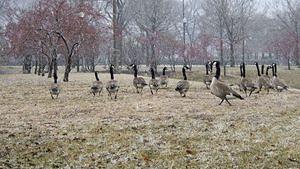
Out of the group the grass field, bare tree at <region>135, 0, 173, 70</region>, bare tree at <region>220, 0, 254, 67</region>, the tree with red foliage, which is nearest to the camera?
the grass field

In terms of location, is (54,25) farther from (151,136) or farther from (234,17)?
(234,17)

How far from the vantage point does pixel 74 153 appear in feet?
26.4

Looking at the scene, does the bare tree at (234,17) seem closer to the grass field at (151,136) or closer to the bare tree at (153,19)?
the bare tree at (153,19)

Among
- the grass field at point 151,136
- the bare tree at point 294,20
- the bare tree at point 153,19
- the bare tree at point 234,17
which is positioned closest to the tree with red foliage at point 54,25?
the grass field at point 151,136

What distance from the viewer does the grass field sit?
25.3 feet

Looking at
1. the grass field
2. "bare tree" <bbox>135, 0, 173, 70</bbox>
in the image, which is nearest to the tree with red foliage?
the grass field

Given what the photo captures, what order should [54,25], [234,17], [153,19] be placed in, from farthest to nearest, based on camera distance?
[153,19] < [234,17] < [54,25]

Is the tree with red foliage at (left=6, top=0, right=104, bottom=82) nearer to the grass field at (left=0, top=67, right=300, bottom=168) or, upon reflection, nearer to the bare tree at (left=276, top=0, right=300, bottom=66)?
the grass field at (left=0, top=67, right=300, bottom=168)

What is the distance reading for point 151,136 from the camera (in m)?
9.14

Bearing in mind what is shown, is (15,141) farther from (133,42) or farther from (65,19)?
(133,42)

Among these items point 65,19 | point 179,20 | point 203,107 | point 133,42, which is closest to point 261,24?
point 179,20

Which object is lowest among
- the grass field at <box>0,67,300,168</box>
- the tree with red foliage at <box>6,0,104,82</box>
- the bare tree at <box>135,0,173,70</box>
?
the grass field at <box>0,67,300,168</box>

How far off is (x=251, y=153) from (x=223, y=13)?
40715 millimetres

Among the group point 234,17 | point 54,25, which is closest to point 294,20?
point 234,17
